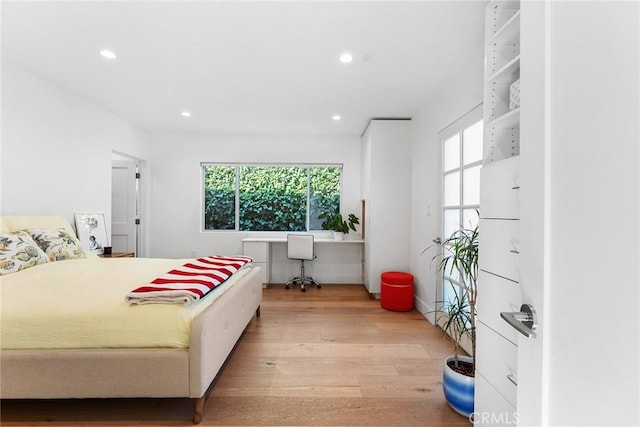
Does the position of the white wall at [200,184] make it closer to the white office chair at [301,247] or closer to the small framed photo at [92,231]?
the white office chair at [301,247]

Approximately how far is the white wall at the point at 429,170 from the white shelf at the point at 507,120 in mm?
986

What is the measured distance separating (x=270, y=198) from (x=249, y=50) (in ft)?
9.64

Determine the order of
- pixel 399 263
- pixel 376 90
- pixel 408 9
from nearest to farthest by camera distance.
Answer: pixel 408 9, pixel 376 90, pixel 399 263

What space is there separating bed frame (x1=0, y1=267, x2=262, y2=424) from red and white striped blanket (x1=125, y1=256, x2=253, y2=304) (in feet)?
0.70

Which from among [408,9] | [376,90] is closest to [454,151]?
[376,90]

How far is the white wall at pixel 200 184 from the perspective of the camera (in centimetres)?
492

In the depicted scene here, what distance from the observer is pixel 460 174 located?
2.75 meters

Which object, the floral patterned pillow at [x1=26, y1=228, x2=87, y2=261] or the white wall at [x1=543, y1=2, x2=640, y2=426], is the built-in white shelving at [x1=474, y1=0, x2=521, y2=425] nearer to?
the white wall at [x1=543, y1=2, x2=640, y2=426]

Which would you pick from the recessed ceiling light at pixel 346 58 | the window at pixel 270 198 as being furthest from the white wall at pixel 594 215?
the window at pixel 270 198

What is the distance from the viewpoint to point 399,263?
4012 mm

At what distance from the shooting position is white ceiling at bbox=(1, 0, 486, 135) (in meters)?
1.96

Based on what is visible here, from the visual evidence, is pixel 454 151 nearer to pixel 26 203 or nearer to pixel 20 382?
pixel 20 382

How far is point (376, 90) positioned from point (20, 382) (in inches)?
136

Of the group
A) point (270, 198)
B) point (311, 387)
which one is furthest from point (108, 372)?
point (270, 198)
